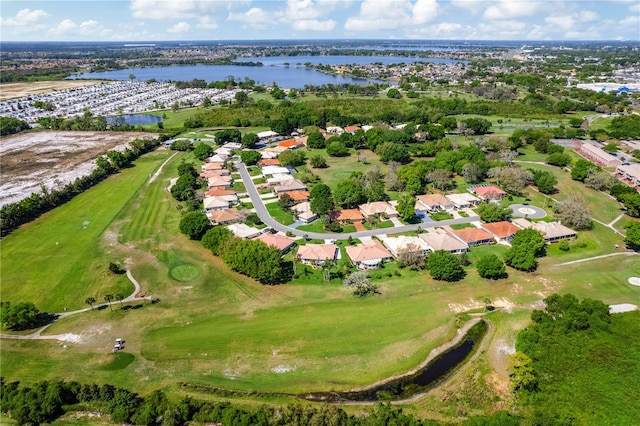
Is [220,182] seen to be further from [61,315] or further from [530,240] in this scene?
[530,240]

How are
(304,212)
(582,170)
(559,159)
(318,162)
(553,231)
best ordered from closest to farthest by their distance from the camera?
(553,231), (304,212), (582,170), (559,159), (318,162)

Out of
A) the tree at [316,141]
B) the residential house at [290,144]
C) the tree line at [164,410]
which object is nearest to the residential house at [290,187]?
the residential house at [290,144]

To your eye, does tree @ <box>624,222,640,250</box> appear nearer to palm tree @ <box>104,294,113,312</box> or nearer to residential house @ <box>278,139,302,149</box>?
palm tree @ <box>104,294,113,312</box>

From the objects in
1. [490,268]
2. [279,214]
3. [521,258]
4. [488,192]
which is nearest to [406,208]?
[490,268]

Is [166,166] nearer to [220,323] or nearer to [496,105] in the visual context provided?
[220,323]

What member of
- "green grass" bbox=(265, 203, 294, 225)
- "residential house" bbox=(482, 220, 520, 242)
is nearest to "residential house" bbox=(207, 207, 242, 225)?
"green grass" bbox=(265, 203, 294, 225)

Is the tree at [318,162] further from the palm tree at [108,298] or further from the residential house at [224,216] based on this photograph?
the palm tree at [108,298]
